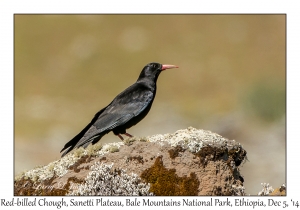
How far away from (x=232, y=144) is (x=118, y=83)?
43238mm

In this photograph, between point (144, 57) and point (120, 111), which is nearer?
point (120, 111)

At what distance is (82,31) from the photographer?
219 feet

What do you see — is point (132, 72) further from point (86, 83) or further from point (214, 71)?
point (214, 71)

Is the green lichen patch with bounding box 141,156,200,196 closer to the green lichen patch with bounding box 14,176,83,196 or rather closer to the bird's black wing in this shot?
the green lichen patch with bounding box 14,176,83,196

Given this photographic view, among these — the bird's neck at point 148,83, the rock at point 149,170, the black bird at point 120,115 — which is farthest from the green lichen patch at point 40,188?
the bird's neck at point 148,83

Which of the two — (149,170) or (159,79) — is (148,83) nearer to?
(149,170)

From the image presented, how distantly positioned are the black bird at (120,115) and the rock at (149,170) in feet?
3.97

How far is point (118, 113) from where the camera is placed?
1290cm

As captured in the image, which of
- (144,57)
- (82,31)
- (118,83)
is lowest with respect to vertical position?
(118,83)

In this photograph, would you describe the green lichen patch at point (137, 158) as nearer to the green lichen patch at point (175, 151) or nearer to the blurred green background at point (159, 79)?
the green lichen patch at point (175, 151)

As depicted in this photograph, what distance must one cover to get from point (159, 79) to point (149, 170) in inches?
1867

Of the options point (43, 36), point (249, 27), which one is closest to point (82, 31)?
point (43, 36)

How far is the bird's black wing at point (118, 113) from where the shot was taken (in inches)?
475
